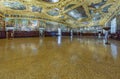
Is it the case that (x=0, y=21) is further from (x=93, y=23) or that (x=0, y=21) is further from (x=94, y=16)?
(x=93, y=23)

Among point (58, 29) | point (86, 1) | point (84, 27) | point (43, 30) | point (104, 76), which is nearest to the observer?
point (104, 76)

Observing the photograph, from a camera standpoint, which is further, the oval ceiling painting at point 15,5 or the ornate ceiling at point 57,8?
the oval ceiling painting at point 15,5

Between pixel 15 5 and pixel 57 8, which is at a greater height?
pixel 15 5

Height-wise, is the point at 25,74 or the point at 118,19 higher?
the point at 118,19

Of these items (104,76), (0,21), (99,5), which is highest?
(99,5)

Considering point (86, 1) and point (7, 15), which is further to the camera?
point (7, 15)

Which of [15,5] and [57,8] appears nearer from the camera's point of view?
[15,5]

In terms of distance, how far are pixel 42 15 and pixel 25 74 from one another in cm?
2414

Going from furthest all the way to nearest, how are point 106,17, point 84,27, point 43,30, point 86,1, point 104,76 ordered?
point 84,27, point 43,30, point 106,17, point 86,1, point 104,76

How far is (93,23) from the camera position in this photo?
1271 inches

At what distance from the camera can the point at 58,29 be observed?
31641mm

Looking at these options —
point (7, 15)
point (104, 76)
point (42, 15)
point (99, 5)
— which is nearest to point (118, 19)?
point (99, 5)

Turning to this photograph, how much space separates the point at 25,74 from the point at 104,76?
1.39 m

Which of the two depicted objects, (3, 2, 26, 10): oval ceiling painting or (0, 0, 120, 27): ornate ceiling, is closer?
(0, 0, 120, 27): ornate ceiling
